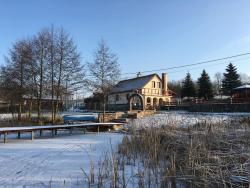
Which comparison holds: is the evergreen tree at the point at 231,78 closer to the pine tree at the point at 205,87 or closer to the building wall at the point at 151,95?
the pine tree at the point at 205,87

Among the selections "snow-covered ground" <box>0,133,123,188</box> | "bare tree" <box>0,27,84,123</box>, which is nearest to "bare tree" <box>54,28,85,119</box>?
"bare tree" <box>0,27,84,123</box>

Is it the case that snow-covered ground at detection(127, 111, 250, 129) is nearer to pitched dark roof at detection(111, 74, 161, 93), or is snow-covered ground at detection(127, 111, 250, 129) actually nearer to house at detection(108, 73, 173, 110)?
house at detection(108, 73, 173, 110)

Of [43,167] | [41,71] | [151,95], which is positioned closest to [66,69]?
[41,71]

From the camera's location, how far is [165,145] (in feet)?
24.8

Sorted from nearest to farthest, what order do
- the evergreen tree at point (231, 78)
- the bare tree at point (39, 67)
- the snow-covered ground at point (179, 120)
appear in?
the snow-covered ground at point (179, 120) → the bare tree at point (39, 67) → the evergreen tree at point (231, 78)

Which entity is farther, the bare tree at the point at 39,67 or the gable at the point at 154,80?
the gable at the point at 154,80

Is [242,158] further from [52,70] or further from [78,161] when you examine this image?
[52,70]

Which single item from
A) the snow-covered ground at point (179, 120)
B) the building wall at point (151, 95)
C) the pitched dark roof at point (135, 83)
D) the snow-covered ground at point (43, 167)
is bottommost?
the snow-covered ground at point (43, 167)

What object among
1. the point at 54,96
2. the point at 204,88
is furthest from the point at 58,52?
the point at 204,88

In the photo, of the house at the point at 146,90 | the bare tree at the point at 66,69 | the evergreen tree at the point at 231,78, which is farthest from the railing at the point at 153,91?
the bare tree at the point at 66,69

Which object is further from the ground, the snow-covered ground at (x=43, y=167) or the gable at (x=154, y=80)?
the gable at (x=154, y=80)

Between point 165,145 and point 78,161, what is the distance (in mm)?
2219

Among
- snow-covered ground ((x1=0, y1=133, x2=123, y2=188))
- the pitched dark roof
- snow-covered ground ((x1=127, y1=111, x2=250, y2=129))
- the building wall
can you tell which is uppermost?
the pitched dark roof

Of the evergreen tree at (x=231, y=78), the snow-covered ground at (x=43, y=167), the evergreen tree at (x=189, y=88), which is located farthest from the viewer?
the evergreen tree at (x=189, y=88)
